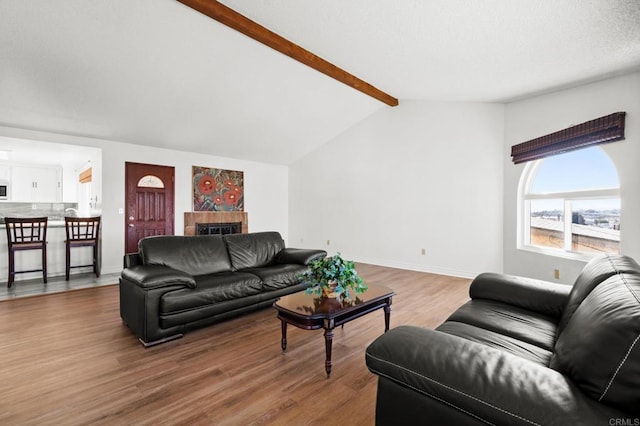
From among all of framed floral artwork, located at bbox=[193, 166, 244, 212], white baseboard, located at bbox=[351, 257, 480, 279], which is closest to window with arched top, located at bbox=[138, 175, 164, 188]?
framed floral artwork, located at bbox=[193, 166, 244, 212]

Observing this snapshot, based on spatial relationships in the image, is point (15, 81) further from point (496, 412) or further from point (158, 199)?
point (496, 412)

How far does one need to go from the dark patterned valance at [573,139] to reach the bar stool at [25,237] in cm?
712

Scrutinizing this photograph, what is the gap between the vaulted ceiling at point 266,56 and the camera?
269cm

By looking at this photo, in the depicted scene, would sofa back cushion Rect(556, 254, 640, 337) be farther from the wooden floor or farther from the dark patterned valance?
the dark patterned valance

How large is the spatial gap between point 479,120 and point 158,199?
238 inches

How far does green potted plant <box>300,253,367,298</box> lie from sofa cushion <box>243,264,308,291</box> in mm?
897

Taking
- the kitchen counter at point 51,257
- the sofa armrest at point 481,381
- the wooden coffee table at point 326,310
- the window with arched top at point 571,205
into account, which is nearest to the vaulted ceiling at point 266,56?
the window with arched top at point 571,205

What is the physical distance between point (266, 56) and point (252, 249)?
8.63 feet

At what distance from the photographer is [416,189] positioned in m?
5.71

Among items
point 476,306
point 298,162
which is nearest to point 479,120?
point 476,306

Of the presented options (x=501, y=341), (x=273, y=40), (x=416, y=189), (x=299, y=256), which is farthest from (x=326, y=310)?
(x=416, y=189)

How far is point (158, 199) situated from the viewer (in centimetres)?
604

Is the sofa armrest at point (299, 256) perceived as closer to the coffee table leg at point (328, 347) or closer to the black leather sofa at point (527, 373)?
the coffee table leg at point (328, 347)

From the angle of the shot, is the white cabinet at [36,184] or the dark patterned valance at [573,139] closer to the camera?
the dark patterned valance at [573,139]
